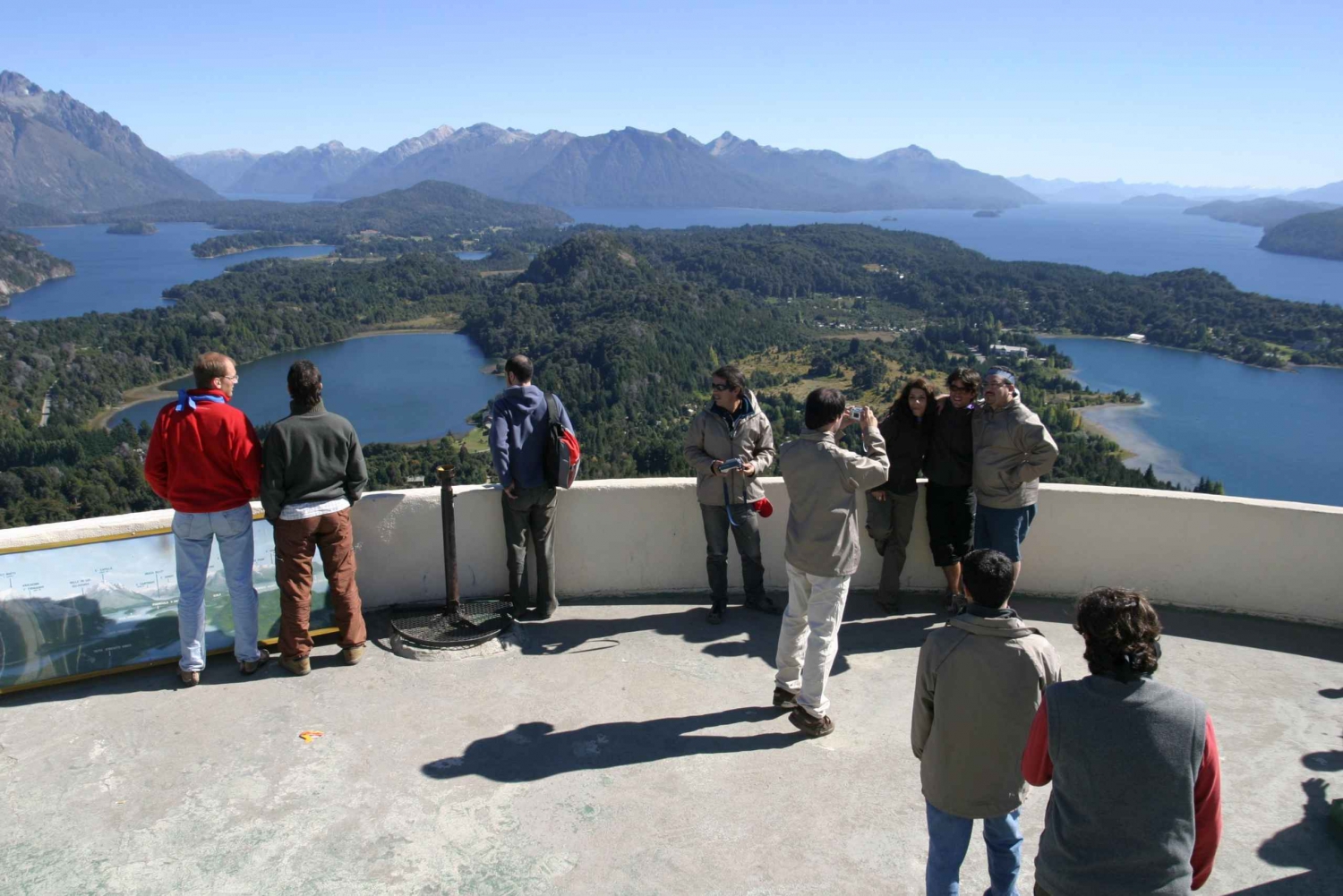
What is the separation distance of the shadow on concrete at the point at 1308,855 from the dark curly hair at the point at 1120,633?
5.28ft

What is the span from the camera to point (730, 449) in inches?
174

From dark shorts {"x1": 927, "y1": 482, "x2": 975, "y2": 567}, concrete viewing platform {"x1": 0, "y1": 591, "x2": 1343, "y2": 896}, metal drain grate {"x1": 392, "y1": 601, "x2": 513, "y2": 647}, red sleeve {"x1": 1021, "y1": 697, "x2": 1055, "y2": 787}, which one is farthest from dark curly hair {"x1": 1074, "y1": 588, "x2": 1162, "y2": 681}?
metal drain grate {"x1": 392, "y1": 601, "x2": 513, "y2": 647}

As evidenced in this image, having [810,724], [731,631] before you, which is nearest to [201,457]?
[731,631]

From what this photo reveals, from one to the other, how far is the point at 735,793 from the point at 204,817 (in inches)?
77.9

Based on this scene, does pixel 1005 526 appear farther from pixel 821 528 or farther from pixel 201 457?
pixel 201 457

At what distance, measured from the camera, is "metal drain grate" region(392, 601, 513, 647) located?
4395 millimetres

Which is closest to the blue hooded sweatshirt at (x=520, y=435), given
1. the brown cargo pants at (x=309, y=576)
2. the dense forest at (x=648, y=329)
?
the brown cargo pants at (x=309, y=576)

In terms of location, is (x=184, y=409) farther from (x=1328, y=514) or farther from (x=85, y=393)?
(x=85, y=393)

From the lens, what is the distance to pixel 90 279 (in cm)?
14612

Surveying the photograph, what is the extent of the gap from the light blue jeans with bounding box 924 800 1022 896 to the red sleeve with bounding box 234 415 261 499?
3.22 m

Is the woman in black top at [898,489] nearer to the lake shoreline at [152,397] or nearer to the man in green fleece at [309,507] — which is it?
the man in green fleece at [309,507]

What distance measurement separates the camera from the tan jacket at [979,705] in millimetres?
2289

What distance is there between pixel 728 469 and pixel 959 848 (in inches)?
88.3

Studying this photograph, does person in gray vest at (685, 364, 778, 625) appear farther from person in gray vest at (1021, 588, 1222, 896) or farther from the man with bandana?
person in gray vest at (1021, 588, 1222, 896)
